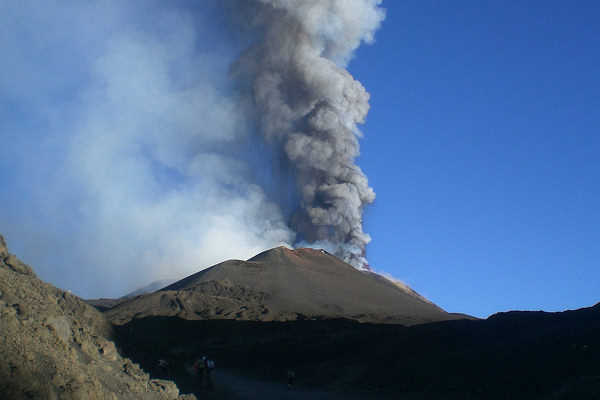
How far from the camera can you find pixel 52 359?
7668 millimetres

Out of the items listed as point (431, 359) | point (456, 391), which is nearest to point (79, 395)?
point (456, 391)

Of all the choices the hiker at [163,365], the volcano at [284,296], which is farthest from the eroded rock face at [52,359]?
the volcano at [284,296]

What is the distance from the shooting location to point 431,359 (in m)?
24.1

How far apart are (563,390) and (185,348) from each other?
99.5 feet

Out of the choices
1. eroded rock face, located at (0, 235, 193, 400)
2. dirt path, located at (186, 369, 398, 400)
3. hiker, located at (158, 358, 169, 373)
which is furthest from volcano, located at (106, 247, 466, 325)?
eroded rock face, located at (0, 235, 193, 400)

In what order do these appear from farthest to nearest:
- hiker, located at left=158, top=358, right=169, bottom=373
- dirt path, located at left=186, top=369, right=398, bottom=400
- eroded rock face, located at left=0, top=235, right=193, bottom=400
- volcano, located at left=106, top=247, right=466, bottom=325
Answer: volcano, located at left=106, top=247, right=466, bottom=325 → dirt path, located at left=186, top=369, right=398, bottom=400 → hiker, located at left=158, top=358, right=169, bottom=373 → eroded rock face, located at left=0, top=235, right=193, bottom=400

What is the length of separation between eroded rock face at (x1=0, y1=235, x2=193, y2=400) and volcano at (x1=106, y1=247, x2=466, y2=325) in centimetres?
3722

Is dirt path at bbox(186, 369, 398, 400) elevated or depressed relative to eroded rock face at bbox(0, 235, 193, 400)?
depressed

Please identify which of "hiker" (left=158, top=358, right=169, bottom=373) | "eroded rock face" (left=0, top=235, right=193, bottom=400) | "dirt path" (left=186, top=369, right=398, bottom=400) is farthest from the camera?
"dirt path" (left=186, top=369, right=398, bottom=400)

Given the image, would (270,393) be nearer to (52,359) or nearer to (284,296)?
(52,359)

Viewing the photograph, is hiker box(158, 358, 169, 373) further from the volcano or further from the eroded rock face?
the volcano

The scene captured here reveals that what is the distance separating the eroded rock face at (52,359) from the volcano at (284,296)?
3722 cm

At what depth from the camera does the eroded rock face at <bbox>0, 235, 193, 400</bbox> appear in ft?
22.1

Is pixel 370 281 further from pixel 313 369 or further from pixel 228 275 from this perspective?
pixel 313 369
